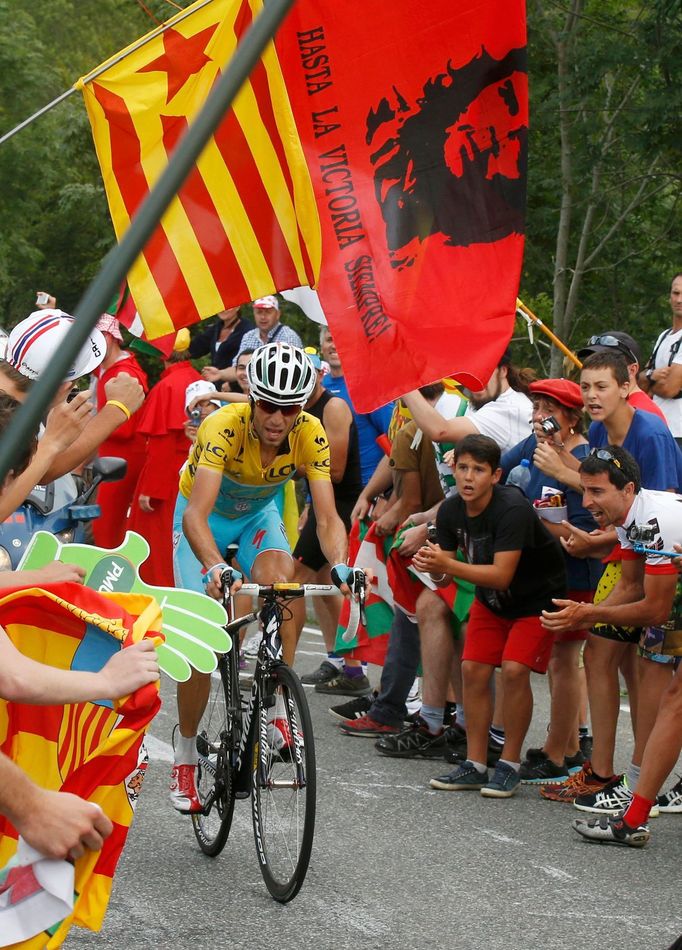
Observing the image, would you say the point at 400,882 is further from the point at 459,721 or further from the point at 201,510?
the point at 459,721

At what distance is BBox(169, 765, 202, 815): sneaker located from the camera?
6168 mm

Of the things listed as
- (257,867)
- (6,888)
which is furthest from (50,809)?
(257,867)

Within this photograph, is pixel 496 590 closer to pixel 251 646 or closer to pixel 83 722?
pixel 251 646

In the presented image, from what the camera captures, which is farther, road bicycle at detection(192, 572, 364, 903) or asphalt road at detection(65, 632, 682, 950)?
road bicycle at detection(192, 572, 364, 903)

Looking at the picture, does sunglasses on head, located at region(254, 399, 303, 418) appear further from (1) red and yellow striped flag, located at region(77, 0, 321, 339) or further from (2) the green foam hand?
(2) the green foam hand

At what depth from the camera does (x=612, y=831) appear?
20.9 feet

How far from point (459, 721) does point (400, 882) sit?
2.77m

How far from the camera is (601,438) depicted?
7465 millimetres

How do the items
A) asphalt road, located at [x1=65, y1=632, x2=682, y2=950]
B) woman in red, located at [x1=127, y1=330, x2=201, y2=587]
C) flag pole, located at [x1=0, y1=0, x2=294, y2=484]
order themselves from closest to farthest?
flag pole, located at [x1=0, y1=0, x2=294, y2=484]
asphalt road, located at [x1=65, y1=632, x2=682, y2=950]
woman in red, located at [x1=127, y1=330, x2=201, y2=587]

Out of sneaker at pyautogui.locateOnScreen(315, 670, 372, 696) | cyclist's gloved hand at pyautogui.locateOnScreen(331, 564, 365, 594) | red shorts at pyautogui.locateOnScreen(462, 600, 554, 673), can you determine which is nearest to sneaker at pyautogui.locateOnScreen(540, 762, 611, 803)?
red shorts at pyautogui.locateOnScreen(462, 600, 554, 673)

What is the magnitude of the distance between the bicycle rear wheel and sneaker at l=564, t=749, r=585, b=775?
2.28m

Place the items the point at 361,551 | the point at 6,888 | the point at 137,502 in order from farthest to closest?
the point at 137,502, the point at 361,551, the point at 6,888

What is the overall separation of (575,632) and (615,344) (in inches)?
59.6

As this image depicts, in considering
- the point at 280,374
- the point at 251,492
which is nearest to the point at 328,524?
the point at 251,492
